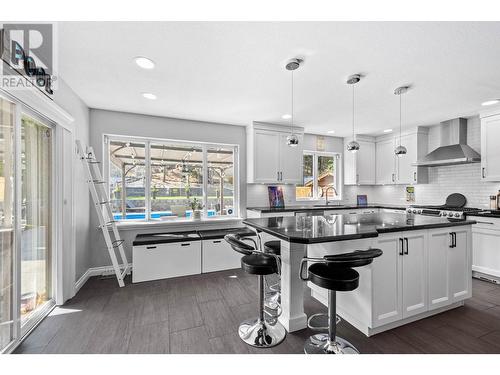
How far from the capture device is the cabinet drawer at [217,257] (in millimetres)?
3561

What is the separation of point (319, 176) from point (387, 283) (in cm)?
370

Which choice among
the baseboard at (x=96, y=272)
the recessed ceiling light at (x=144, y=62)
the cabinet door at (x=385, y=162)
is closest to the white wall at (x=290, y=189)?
the cabinet door at (x=385, y=162)

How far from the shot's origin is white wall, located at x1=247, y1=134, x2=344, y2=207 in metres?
4.67

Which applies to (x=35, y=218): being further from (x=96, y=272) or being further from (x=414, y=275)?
(x=414, y=275)

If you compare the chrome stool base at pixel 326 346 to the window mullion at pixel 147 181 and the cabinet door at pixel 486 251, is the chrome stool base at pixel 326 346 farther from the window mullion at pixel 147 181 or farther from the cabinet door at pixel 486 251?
the window mullion at pixel 147 181

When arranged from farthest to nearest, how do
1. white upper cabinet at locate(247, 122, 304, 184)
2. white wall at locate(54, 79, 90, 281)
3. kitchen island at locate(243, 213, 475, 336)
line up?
1. white upper cabinet at locate(247, 122, 304, 184)
2. white wall at locate(54, 79, 90, 281)
3. kitchen island at locate(243, 213, 475, 336)

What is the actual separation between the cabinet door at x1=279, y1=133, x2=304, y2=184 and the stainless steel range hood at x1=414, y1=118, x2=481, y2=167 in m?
2.38

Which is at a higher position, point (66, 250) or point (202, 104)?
point (202, 104)

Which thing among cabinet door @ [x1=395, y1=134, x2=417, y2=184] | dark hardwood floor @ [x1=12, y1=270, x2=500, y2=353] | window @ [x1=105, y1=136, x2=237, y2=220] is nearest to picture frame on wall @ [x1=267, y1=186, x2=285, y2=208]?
window @ [x1=105, y1=136, x2=237, y2=220]

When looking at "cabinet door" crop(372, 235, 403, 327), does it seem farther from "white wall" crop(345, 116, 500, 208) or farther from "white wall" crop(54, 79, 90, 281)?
"white wall" crop(54, 79, 90, 281)

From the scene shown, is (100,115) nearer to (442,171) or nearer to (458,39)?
(458,39)
